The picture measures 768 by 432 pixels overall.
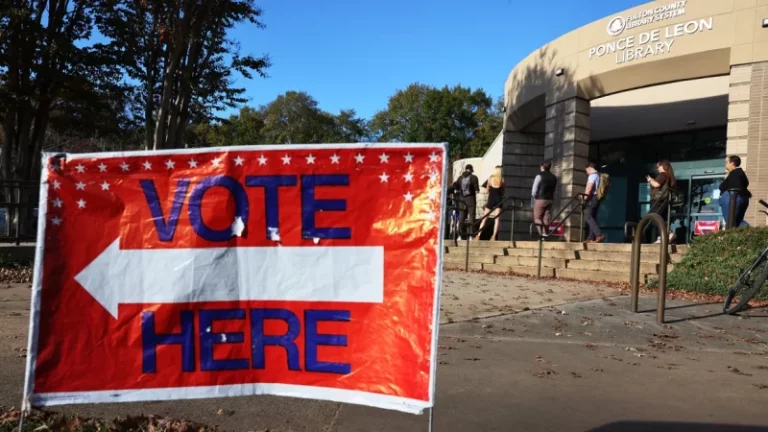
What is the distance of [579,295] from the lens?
8367mm

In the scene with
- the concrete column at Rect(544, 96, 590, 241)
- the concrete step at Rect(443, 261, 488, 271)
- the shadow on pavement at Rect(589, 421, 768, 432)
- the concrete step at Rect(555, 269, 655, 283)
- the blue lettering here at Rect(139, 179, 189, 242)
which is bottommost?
the shadow on pavement at Rect(589, 421, 768, 432)

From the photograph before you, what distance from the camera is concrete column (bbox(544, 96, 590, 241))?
1476 centimetres

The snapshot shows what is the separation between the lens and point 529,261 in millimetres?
11492

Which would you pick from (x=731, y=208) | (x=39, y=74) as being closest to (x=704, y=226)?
(x=731, y=208)

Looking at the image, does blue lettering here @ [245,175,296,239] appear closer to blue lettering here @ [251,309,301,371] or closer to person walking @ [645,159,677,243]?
blue lettering here @ [251,309,301,371]

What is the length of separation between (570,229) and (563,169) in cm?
149

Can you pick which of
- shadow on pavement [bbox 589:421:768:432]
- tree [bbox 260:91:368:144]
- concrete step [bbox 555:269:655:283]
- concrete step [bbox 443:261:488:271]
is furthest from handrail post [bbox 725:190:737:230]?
tree [bbox 260:91:368:144]

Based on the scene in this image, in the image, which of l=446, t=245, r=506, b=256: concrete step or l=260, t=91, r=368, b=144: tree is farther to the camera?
l=260, t=91, r=368, b=144: tree

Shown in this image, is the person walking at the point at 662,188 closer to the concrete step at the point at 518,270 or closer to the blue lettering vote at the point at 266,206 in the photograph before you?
the concrete step at the point at 518,270

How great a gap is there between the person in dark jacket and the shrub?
1061 millimetres

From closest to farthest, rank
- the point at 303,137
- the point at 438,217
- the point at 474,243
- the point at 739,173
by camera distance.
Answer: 1. the point at 438,217
2. the point at 739,173
3. the point at 474,243
4. the point at 303,137

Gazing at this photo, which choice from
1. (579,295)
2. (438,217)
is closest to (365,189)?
(438,217)

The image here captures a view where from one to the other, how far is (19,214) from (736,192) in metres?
12.4

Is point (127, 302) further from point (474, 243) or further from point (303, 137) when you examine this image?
point (303, 137)
